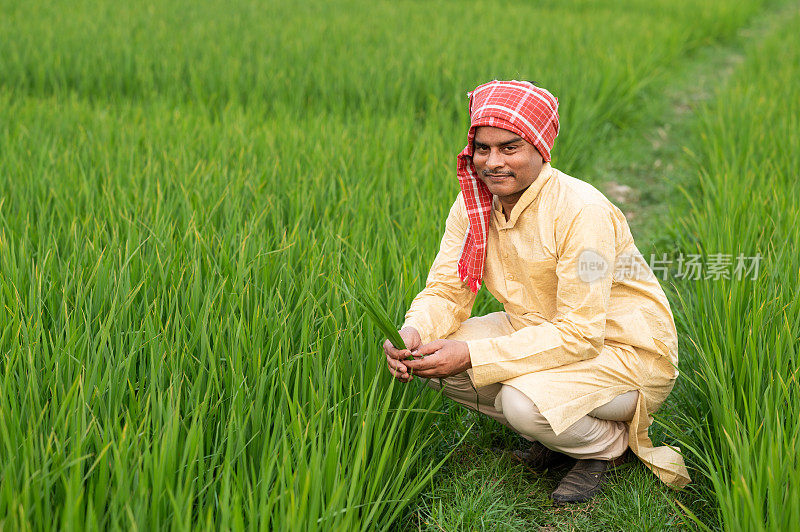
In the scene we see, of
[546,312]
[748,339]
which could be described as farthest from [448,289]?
[748,339]

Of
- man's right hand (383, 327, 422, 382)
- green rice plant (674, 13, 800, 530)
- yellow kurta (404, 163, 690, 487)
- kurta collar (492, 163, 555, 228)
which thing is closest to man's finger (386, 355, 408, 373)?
man's right hand (383, 327, 422, 382)

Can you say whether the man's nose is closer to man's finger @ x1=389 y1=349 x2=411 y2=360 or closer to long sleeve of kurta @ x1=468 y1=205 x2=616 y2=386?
long sleeve of kurta @ x1=468 y1=205 x2=616 y2=386

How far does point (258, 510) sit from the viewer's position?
1295 millimetres

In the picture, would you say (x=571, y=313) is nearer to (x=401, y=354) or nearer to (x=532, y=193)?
(x=532, y=193)

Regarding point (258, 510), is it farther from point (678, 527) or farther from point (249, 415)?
point (678, 527)

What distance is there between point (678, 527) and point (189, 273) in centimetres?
138

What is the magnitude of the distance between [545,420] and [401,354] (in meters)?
0.35

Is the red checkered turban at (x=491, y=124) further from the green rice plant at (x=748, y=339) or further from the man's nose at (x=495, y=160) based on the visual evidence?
the green rice plant at (x=748, y=339)

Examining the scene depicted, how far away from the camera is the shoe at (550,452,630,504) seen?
67.2 inches

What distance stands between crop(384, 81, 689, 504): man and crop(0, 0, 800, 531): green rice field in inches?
4.1

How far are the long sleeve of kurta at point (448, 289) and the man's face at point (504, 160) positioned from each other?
0.17 m

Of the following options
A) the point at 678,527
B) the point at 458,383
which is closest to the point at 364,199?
the point at 458,383

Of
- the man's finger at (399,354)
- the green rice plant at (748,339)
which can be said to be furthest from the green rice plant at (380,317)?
the green rice plant at (748,339)

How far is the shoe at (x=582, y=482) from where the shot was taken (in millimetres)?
1707
